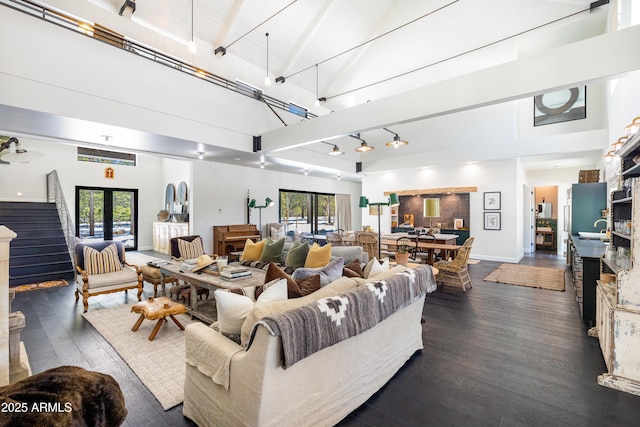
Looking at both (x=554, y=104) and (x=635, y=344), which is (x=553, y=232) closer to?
(x=554, y=104)

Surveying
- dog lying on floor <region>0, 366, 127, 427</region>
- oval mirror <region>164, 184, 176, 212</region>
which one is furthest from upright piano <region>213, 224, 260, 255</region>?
dog lying on floor <region>0, 366, 127, 427</region>

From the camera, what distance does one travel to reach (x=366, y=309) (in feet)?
6.85

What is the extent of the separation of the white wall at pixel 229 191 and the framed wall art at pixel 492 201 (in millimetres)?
6051

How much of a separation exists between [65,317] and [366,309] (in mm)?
4154

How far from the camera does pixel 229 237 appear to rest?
823cm

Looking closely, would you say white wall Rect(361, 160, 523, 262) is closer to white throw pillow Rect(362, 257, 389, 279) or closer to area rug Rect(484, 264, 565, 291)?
area rug Rect(484, 264, 565, 291)

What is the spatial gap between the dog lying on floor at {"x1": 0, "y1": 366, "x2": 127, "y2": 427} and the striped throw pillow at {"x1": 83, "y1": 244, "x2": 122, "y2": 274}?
13.5 ft

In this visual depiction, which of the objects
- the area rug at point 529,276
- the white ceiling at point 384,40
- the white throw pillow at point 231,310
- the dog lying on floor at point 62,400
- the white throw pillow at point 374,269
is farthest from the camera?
the white ceiling at point 384,40

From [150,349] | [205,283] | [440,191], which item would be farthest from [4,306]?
[440,191]

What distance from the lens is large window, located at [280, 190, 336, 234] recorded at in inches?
424

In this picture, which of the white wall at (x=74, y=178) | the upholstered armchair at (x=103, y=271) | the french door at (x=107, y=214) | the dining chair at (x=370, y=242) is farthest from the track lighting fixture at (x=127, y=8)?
the french door at (x=107, y=214)

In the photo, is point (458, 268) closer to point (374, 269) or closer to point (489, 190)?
point (374, 269)

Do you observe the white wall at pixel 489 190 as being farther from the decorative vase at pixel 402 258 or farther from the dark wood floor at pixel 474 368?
the decorative vase at pixel 402 258

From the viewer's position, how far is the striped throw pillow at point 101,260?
450 centimetres
